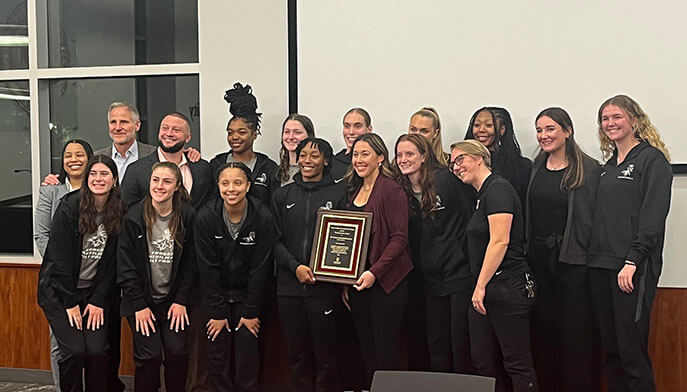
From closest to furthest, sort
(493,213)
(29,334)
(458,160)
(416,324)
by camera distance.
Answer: (493,213) < (458,160) < (416,324) < (29,334)

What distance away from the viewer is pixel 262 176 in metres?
4.80

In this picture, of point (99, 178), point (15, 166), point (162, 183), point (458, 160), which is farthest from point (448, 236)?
point (15, 166)

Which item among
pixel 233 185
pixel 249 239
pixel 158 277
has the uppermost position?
pixel 233 185

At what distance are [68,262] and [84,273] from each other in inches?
4.8

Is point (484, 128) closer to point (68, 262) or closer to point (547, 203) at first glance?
point (547, 203)

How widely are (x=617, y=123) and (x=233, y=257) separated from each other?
224 centimetres

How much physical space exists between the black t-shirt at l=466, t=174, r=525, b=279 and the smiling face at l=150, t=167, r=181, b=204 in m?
1.68

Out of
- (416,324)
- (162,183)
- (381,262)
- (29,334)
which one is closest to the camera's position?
(381,262)

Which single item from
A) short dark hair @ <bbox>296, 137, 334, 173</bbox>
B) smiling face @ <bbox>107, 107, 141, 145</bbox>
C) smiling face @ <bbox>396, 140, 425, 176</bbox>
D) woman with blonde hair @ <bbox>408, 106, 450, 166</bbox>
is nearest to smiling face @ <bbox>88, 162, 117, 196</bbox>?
smiling face @ <bbox>107, 107, 141, 145</bbox>

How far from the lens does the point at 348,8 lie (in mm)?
5152

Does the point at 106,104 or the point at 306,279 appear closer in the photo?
the point at 306,279

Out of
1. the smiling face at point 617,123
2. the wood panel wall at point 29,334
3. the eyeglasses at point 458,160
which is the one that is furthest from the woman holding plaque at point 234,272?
the smiling face at point 617,123

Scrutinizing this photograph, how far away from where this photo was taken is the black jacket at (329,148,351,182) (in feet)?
15.5

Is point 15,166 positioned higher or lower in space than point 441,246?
higher
